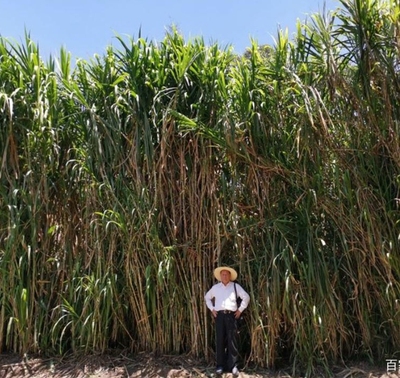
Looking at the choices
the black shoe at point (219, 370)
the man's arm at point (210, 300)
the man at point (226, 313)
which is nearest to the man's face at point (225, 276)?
the man at point (226, 313)

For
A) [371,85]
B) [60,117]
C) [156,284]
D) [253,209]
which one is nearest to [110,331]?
[156,284]

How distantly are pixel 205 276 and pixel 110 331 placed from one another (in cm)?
86

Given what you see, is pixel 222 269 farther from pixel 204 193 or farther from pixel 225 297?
pixel 204 193

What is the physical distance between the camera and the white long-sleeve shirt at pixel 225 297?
3.00 meters

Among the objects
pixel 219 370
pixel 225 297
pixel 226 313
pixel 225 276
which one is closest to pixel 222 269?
pixel 225 276

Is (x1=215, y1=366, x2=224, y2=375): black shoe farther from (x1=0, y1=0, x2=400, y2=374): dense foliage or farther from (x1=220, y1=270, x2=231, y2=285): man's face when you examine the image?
(x1=220, y1=270, x2=231, y2=285): man's face

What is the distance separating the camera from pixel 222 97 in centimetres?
321

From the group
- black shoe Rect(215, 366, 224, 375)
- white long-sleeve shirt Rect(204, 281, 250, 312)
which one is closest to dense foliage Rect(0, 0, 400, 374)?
white long-sleeve shirt Rect(204, 281, 250, 312)

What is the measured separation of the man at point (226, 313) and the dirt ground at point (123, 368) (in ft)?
0.35

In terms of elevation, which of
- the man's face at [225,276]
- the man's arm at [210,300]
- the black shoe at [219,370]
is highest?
the man's face at [225,276]

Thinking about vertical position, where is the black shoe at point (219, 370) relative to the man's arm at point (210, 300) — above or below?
below

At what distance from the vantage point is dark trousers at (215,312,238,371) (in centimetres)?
298

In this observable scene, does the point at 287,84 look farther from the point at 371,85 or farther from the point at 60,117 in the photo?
the point at 60,117

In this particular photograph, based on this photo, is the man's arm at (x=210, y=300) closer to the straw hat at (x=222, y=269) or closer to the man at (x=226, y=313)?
the man at (x=226, y=313)
